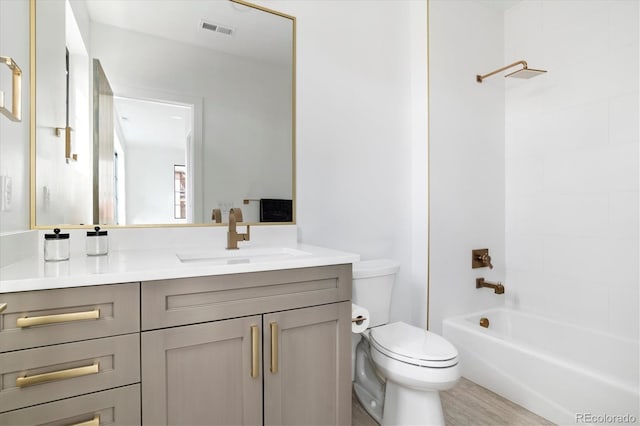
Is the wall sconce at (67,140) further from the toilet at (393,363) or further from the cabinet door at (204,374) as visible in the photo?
the toilet at (393,363)

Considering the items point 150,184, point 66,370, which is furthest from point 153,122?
point 66,370

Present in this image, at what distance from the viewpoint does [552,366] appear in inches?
70.3

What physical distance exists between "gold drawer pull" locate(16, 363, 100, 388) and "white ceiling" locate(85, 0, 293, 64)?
1389 millimetres

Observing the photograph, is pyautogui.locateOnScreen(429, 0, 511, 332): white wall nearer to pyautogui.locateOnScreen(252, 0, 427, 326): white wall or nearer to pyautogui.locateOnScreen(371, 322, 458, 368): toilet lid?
pyautogui.locateOnScreen(252, 0, 427, 326): white wall

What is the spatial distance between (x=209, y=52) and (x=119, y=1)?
408mm

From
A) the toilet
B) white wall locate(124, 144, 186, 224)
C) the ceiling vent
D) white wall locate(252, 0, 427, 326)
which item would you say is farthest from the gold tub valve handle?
the ceiling vent

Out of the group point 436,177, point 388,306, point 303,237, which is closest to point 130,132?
point 303,237

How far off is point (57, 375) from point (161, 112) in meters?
1.14

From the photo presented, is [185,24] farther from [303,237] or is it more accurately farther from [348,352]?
[348,352]

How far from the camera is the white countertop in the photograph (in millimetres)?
917

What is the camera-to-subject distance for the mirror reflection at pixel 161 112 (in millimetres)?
1454

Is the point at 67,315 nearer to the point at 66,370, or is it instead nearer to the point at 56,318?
the point at 56,318

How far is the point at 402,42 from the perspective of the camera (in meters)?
2.35

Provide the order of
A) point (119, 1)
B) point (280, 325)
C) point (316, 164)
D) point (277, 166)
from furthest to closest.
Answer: point (316, 164)
point (277, 166)
point (119, 1)
point (280, 325)
